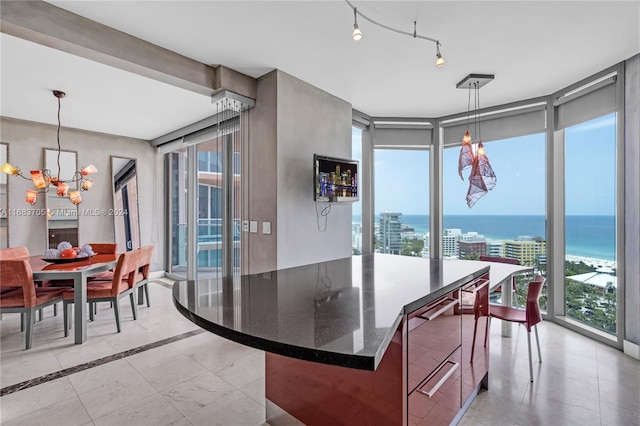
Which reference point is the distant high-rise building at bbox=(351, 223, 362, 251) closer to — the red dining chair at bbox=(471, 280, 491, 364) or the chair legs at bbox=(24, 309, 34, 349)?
the red dining chair at bbox=(471, 280, 491, 364)

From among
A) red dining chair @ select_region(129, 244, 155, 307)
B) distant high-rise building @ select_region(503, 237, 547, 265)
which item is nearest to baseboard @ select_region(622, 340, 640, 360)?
distant high-rise building @ select_region(503, 237, 547, 265)

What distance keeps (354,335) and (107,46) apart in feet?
9.22

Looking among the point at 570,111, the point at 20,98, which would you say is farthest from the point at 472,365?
the point at 20,98

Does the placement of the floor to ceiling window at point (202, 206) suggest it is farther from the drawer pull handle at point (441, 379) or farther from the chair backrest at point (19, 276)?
the drawer pull handle at point (441, 379)

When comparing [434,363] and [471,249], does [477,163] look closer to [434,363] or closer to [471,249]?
[471,249]

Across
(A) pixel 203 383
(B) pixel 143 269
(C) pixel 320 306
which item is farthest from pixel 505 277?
(B) pixel 143 269

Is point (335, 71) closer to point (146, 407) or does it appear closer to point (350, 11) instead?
point (350, 11)

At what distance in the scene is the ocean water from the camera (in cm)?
342

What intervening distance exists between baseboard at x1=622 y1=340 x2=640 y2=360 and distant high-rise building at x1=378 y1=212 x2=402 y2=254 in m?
2.76

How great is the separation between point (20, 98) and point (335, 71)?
3825 mm

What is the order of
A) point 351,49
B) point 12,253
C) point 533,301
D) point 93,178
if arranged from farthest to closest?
1. point 93,178
2. point 12,253
3. point 351,49
4. point 533,301

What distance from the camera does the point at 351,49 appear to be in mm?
2818

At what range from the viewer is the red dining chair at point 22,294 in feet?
9.41

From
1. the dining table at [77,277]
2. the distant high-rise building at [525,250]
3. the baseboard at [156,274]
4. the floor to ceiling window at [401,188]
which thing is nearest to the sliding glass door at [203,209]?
the baseboard at [156,274]
